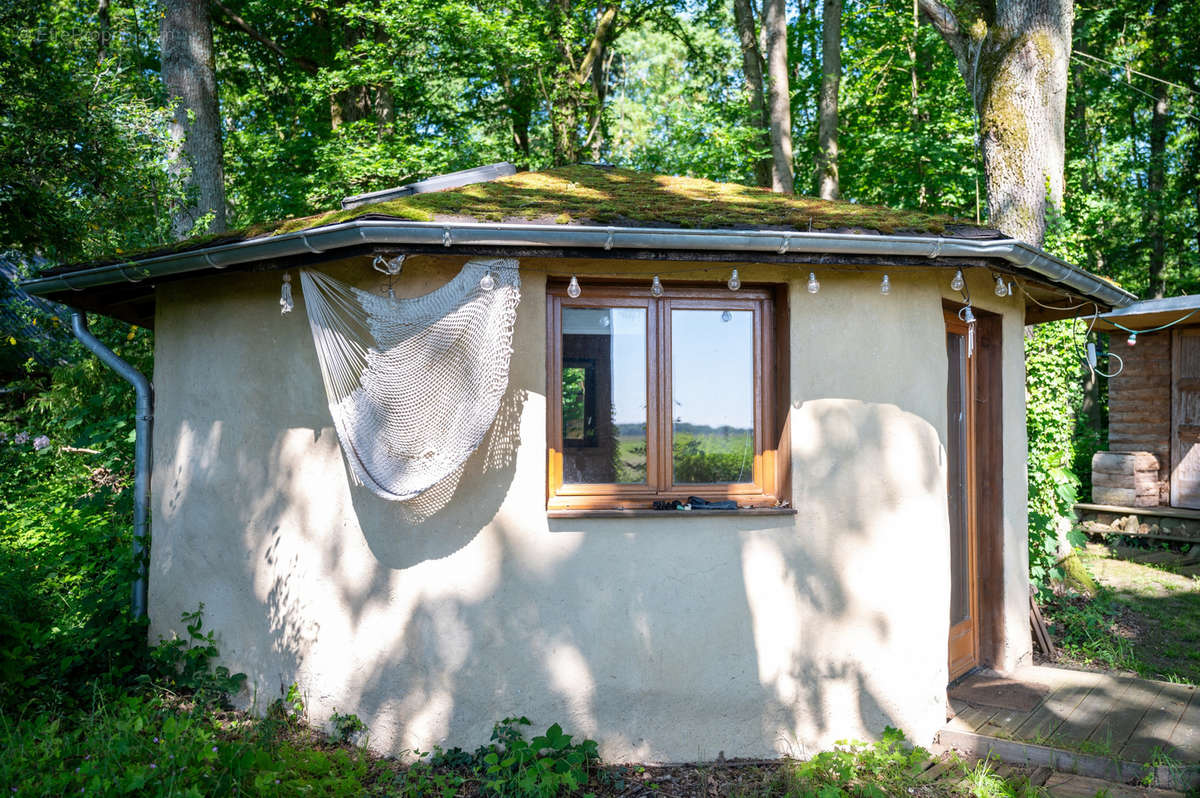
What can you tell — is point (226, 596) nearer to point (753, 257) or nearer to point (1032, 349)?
point (753, 257)

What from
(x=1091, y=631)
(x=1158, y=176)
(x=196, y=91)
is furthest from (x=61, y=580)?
(x=1158, y=176)

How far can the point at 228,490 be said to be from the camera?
507 centimetres

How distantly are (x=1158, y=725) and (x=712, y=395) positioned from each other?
11.0ft

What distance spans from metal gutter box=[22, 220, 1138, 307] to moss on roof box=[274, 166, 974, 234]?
6.7 inches

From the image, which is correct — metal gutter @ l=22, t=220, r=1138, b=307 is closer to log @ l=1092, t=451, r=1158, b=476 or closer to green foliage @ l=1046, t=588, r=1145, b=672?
green foliage @ l=1046, t=588, r=1145, b=672

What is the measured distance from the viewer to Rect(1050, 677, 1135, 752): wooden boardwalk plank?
15.0ft

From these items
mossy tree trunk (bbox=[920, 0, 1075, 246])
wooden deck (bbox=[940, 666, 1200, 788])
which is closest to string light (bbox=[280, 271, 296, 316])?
wooden deck (bbox=[940, 666, 1200, 788])

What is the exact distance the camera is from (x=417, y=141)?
46.2 ft

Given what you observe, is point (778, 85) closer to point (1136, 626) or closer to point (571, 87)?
point (571, 87)

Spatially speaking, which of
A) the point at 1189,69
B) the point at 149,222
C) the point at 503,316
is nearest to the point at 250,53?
the point at 149,222

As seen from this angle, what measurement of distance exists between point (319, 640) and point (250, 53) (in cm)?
1439

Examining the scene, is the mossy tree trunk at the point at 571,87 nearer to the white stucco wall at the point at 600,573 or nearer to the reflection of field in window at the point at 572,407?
the white stucco wall at the point at 600,573

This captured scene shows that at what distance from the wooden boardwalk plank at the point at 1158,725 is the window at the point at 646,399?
2.42m

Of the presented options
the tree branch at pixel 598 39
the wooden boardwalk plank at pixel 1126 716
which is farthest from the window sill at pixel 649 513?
the tree branch at pixel 598 39
